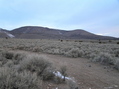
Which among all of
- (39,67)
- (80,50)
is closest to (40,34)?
(80,50)

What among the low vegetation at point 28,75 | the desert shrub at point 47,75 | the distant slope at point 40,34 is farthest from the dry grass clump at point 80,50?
the distant slope at point 40,34

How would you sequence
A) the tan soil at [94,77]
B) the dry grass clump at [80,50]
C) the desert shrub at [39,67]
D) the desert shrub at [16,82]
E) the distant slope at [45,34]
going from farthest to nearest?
the distant slope at [45,34]
the dry grass clump at [80,50]
the desert shrub at [39,67]
the tan soil at [94,77]
the desert shrub at [16,82]

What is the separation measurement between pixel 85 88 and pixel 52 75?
166 centimetres

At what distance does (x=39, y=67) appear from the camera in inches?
181

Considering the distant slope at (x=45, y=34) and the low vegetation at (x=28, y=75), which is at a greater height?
the distant slope at (x=45, y=34)

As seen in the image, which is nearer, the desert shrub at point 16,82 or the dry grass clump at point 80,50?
the desert shrub at point 16,82

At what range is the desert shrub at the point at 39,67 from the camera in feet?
14.2

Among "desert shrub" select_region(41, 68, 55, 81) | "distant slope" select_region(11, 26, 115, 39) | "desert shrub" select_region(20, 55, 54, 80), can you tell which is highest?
"distant slope" select_region(11, 26, 115, 39)

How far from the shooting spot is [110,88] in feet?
13.0

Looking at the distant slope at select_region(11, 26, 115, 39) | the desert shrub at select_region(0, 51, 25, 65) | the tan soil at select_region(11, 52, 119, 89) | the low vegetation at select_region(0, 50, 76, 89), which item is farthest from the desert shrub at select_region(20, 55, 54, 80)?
the distant slope at select_region(11, 26, 115, 39)

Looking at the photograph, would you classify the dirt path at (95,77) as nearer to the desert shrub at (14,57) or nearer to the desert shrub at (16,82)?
the desert shrub at (16,82)

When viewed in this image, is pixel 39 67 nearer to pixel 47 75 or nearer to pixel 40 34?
pixel 47 75

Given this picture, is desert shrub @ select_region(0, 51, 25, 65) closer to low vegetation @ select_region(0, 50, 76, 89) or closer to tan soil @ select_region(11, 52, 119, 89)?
low vegetation @ select_region(0, 50, 76, 89)

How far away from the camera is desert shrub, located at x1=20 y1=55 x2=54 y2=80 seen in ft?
14.2
